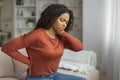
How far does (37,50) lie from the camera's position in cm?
169

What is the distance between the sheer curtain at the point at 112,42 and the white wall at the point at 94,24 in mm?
363

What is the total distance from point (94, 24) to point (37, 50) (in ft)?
9.99

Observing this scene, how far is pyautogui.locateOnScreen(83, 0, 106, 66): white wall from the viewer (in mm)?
4520

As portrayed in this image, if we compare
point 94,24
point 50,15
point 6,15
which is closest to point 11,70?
point 50,15

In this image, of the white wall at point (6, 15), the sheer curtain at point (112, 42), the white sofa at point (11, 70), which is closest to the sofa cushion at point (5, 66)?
the white sofa at point (11, 70)

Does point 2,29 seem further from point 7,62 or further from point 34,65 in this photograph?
point 34,65

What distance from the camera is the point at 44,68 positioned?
1729mm

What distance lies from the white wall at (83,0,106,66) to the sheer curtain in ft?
1.19

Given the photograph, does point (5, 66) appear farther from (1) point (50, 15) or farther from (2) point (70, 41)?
(1) point (50, 15)

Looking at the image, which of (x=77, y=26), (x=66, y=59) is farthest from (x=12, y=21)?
(x=66, y=59)

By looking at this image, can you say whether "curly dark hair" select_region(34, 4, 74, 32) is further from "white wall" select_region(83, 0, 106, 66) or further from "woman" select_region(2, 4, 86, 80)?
"white wall" select_region(83, 0, 106, 66)

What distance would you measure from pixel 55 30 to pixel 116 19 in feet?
5.54

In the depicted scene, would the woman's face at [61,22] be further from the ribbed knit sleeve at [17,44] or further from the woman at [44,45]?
the ribbed knit sleeve at [17,44]

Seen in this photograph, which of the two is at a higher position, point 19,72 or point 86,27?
point 86,27
